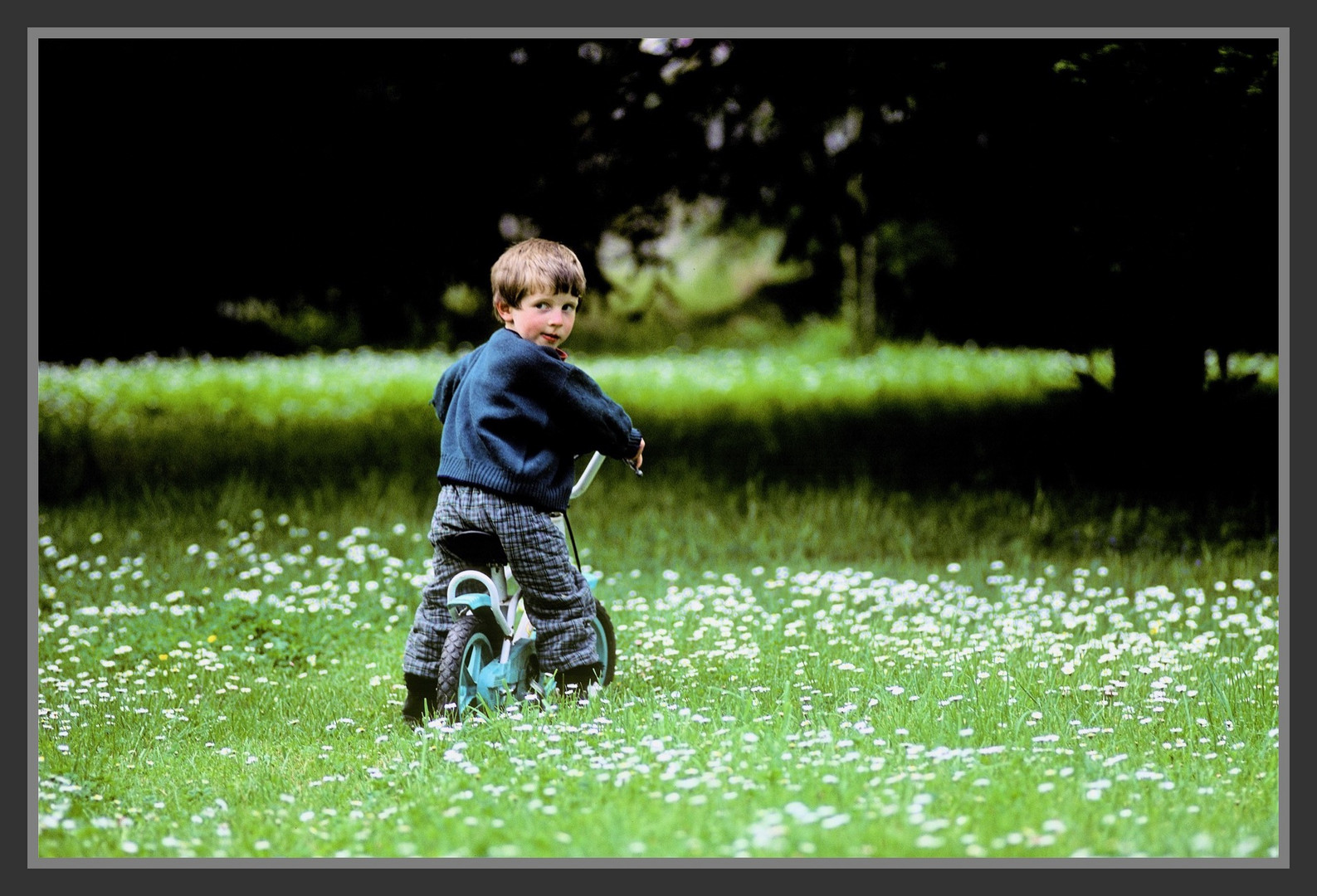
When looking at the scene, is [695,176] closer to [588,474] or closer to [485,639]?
[588,474]

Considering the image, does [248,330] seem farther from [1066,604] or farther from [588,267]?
[1066,604]

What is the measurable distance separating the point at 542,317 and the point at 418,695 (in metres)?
1.52

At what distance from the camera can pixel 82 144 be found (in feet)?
28.3

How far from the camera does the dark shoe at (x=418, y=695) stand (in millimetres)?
5000

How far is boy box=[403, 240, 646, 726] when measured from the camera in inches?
181

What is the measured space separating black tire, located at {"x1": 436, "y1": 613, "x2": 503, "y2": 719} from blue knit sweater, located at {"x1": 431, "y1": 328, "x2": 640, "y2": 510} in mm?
504

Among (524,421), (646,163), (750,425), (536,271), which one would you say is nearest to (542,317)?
(536,271)

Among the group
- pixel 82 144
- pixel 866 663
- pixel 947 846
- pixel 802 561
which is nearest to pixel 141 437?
pixel 82 144

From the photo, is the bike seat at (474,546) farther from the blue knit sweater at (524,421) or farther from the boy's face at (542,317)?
the boy's face at (542,317)

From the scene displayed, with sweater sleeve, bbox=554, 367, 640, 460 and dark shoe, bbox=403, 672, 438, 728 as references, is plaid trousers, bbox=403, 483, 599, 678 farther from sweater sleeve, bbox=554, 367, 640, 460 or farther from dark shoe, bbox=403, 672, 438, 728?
sweater sleeve, bbox=554, 367, 640, 460

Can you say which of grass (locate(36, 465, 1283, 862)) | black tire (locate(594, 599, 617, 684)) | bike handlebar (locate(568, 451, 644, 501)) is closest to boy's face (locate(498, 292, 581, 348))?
bike handlebar (locate(568, 451, 644, 501))

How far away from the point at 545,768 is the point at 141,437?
8626mm

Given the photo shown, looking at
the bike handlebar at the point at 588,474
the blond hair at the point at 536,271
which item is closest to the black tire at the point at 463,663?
the bike handlebar at the point at 588,474

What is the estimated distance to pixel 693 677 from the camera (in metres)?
5.45
